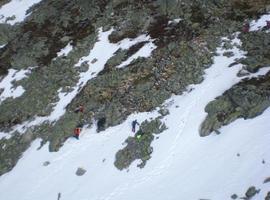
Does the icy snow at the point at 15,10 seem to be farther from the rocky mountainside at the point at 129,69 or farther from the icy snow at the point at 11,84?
the icy snow at the point at 11,84

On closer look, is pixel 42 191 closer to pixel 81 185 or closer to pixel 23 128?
pixel 81 185

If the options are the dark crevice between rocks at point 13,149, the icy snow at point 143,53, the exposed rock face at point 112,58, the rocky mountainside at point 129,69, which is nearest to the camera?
the rocky mountainside at point 129,69

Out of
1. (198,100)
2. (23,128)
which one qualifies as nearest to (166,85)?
(198,100)

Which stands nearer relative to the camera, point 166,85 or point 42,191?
point 42,191

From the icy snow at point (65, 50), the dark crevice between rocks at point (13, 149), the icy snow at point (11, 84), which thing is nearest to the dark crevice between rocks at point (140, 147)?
the dark crevice between rocks at point (13, 149)

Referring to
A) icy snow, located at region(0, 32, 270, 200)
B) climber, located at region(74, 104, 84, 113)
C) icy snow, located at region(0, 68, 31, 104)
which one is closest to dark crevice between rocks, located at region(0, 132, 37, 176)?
icy snow, located at region(0, 32, 270, 200)

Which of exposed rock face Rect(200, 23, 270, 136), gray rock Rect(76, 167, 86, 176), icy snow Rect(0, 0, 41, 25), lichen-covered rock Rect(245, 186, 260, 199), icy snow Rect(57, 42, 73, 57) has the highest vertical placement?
icy snow Rect(0, 0, 41, 25)

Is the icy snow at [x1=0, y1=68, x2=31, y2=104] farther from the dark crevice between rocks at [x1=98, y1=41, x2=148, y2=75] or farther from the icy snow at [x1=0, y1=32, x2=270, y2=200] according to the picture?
the dark crevice between rocks at [x1=98, y1=41, x2=148, y2=75]
